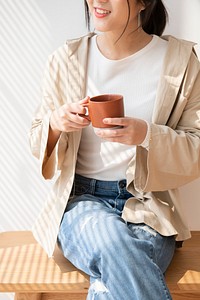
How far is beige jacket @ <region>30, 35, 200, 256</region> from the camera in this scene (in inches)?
60.9

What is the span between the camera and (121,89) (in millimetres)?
1630

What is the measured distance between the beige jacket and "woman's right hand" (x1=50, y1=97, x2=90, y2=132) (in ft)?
0.20

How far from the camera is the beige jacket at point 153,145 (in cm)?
155

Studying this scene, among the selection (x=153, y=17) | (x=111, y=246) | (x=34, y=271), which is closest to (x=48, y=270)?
(x=34, y=271)

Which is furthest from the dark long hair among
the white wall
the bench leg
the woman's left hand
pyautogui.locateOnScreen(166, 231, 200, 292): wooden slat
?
the bench leg

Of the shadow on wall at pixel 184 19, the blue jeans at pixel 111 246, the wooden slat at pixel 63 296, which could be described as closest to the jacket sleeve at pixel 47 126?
the blue jeans at pixel 111 246

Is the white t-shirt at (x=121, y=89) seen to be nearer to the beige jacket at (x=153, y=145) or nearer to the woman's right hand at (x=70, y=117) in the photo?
the beige jacket at (x=153, y=145)

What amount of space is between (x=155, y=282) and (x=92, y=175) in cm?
40

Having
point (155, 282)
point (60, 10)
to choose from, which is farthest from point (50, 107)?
point (155, 282)

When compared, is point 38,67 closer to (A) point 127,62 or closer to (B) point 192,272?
(A) point 127,62

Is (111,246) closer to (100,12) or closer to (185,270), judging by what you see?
(185,270)

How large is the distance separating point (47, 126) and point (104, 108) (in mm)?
A: 287

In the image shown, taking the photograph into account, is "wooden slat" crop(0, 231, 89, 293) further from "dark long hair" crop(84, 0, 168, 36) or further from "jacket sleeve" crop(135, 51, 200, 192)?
"dark long hair" crop(84, 0, 168, 36)

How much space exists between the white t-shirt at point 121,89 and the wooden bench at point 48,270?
263mm
